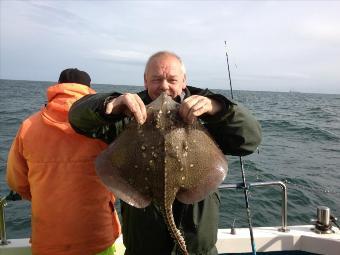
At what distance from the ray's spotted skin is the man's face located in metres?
0.33

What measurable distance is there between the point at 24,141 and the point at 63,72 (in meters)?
0.80

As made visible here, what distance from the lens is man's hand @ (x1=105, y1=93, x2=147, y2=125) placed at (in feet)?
9.49

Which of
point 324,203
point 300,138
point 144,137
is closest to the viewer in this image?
point 144,137

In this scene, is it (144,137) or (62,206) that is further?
(62,206)

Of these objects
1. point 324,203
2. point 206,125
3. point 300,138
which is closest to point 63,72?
point 206,125

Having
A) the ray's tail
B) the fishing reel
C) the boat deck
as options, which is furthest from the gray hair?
the fishing reel

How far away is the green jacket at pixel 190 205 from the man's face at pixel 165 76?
27 cm

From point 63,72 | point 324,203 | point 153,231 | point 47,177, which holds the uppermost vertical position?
point 63,72

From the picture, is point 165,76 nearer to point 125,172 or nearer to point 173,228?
point 125,172

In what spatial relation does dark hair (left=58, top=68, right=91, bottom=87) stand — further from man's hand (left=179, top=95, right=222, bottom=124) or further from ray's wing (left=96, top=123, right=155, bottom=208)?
man's hand (left=179, top=95, right=222, bottom=124)

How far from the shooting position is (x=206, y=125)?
3.37 metres

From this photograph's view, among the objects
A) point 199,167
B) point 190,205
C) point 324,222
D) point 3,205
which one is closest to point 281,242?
point 324,222

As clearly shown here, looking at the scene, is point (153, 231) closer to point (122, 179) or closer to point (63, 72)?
point (122, 179)

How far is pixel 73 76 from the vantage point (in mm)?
3746
